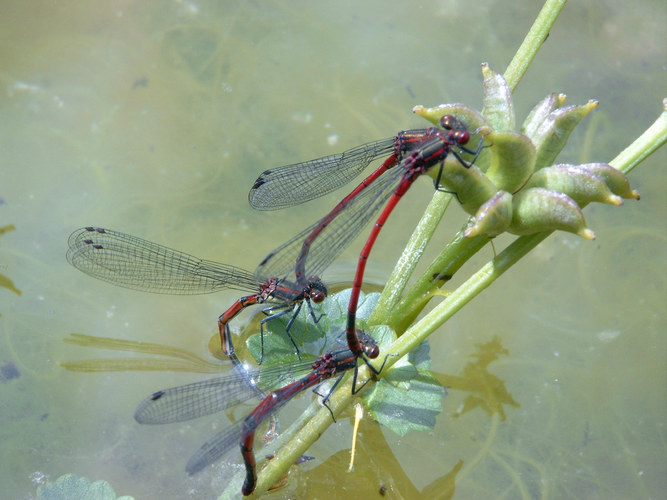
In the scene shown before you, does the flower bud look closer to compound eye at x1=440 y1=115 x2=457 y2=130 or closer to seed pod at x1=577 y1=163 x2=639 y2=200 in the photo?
compound eye at x1=440 y1=115 x2=457 y2=130

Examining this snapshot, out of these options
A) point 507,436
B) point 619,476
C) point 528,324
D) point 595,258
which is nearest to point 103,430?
point 507,436

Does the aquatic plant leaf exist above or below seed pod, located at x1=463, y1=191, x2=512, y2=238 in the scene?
above

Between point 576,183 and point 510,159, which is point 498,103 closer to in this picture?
point 510,159

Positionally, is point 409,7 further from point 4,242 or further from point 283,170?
point 4,242

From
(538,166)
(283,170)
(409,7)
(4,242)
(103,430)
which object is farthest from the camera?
(409,7)

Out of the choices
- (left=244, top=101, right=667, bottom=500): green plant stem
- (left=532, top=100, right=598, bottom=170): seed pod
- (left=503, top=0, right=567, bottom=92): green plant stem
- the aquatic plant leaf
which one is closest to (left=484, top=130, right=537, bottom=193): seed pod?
(left=532, top=100, right=598, bottom=170): seed pod

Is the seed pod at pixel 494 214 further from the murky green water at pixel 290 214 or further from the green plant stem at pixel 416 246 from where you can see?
the murky green water at pixel 290 214

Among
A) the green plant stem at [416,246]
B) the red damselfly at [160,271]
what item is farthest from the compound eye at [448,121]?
the red damselfly at [160,271]
